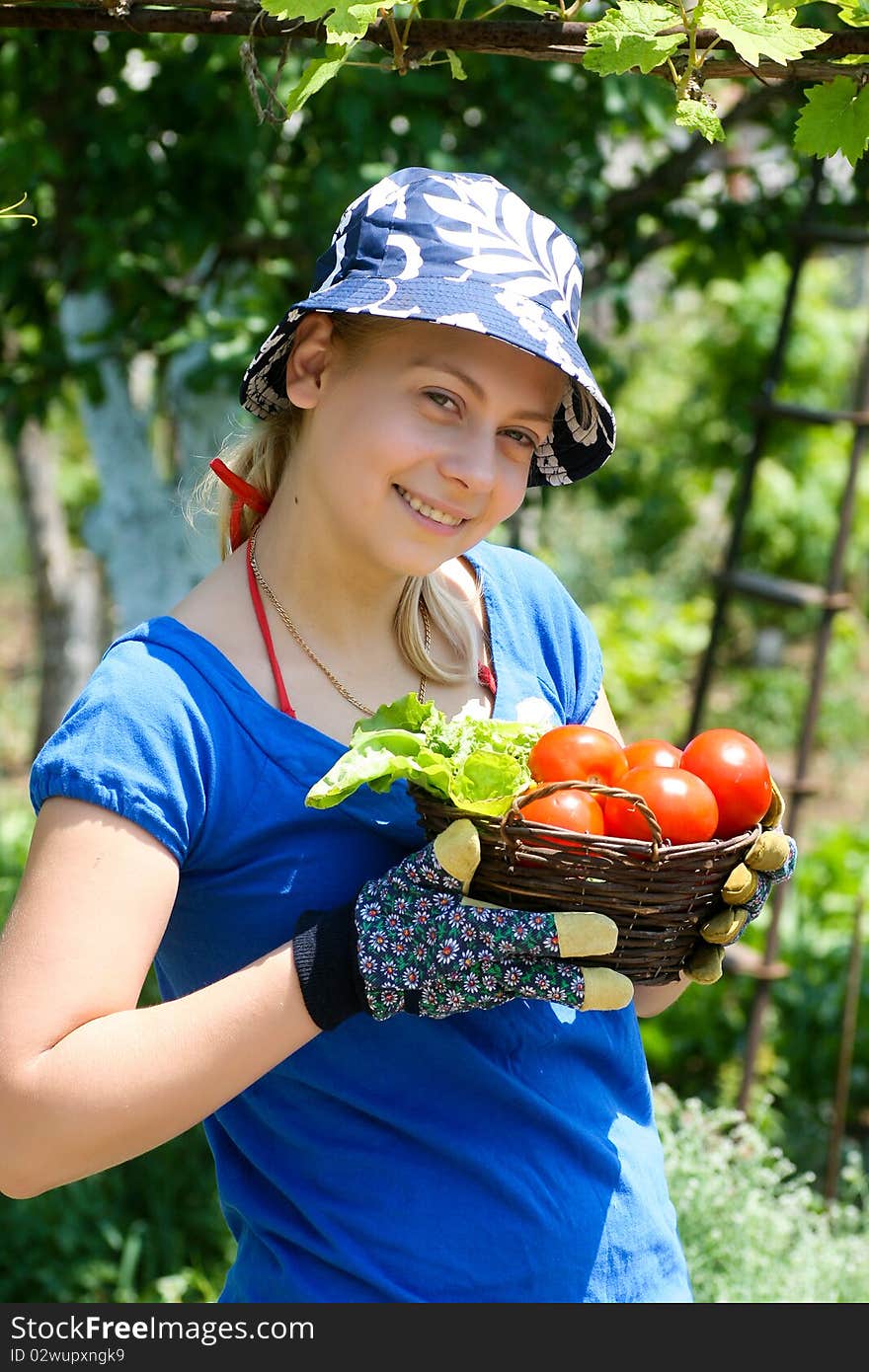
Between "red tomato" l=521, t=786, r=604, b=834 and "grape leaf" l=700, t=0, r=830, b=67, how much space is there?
2.53 feet

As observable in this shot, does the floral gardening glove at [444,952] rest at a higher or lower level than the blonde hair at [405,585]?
lower

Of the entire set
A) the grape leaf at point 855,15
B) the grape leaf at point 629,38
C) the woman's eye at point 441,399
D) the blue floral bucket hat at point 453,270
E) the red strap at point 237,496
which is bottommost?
the red strap at point 237,496

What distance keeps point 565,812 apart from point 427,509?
1.21ft

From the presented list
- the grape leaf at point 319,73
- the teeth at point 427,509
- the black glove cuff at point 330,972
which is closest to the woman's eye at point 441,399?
the teeth at point 427,509

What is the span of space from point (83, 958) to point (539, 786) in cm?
48

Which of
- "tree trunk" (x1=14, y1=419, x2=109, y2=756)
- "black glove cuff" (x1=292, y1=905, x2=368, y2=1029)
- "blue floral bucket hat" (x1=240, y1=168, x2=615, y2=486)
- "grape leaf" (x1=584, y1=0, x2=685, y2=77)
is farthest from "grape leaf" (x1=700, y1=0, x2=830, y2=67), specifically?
"tree trunk" (x1=14, y1=419, x2=109, y2=756)

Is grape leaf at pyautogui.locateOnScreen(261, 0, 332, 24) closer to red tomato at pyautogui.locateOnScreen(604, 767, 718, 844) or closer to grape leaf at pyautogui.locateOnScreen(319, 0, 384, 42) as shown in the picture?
grape leaf at pyautogui.locateOnScreen(319, 0, 384, 42)

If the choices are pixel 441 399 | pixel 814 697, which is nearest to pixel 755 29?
pixel 441 399

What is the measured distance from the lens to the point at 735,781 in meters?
1.65

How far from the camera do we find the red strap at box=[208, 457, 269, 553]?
177cm

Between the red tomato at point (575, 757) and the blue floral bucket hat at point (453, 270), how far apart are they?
39 cm

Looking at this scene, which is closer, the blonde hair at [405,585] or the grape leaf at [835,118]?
the grape leaf at [835,118]

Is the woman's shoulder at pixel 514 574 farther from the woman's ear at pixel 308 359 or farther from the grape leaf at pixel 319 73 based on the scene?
the grape leaf at pixel 319 73

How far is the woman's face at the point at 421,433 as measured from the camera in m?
1.57
